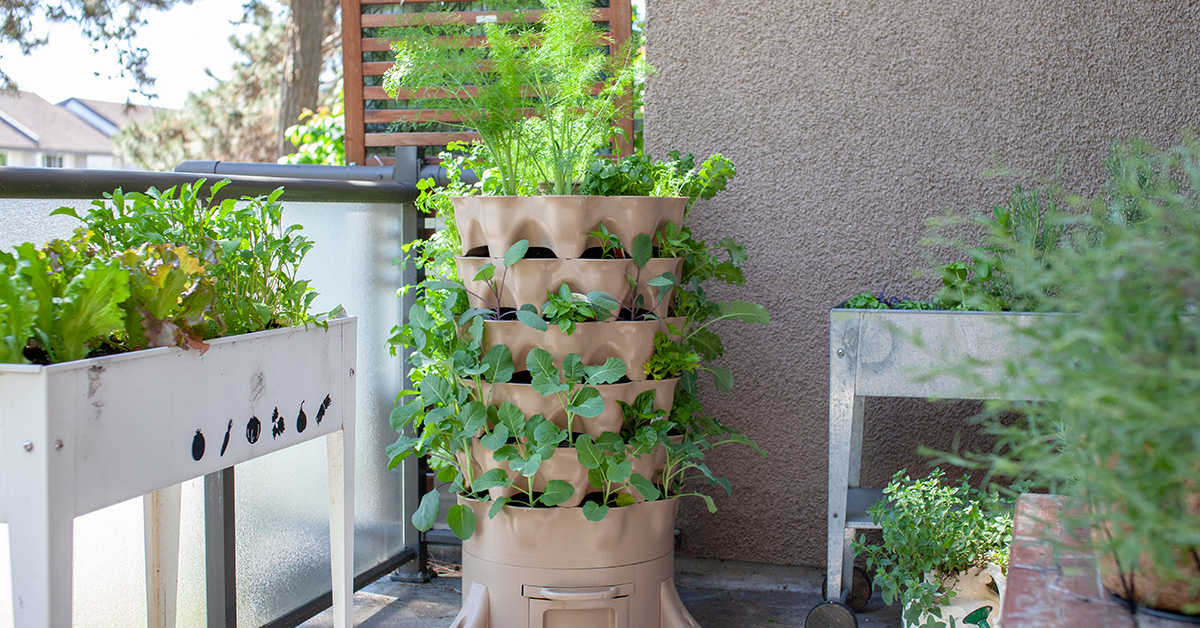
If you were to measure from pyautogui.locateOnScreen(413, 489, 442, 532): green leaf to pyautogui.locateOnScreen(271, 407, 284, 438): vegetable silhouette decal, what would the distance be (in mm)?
480

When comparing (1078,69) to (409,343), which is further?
(1078,69)

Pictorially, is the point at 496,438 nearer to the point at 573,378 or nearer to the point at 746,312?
the point at 573,378

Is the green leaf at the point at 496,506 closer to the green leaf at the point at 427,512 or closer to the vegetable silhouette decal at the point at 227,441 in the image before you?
the green leaf at the point at 427,512

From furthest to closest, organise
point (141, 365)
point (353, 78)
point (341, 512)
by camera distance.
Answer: point (353, 78)
point (341, 512)
point (141, 365)

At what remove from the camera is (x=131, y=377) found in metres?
0.97

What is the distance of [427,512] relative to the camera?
67.3 inches

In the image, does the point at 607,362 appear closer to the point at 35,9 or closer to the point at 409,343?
the point at 409,343

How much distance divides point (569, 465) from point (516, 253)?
42 cm

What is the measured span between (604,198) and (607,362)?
31 centimetres

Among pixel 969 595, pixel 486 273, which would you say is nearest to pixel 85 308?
pixel 486 273

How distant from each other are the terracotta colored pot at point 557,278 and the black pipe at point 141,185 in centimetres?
44

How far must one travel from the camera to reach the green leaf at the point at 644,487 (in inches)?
64.6

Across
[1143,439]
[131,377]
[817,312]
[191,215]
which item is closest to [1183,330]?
[1143,439]

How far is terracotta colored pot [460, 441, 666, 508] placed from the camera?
1641mm
